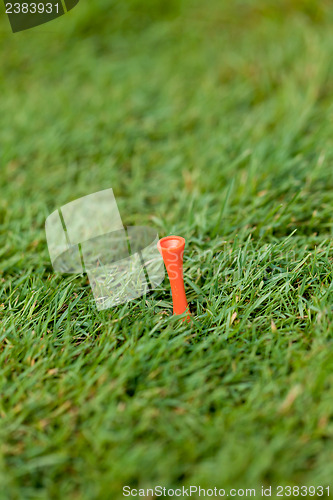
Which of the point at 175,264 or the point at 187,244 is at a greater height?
the point at 175,264

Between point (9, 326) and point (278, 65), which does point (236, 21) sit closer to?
point (278, 65)

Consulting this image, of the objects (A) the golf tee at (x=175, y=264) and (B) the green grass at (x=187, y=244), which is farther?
(A) the golf tee at (x=175, y=264)

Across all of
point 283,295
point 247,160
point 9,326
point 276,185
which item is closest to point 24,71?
point 247,160

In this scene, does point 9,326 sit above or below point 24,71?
below

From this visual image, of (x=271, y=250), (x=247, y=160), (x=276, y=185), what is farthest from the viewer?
(x=247, y=160)

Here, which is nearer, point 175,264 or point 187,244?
point 175,264

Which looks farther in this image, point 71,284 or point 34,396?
point 71,284

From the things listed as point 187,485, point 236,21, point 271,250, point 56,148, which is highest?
point 236,21

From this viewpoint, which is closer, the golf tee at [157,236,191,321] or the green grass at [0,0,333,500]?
the green grass at [0,0,333,500]
